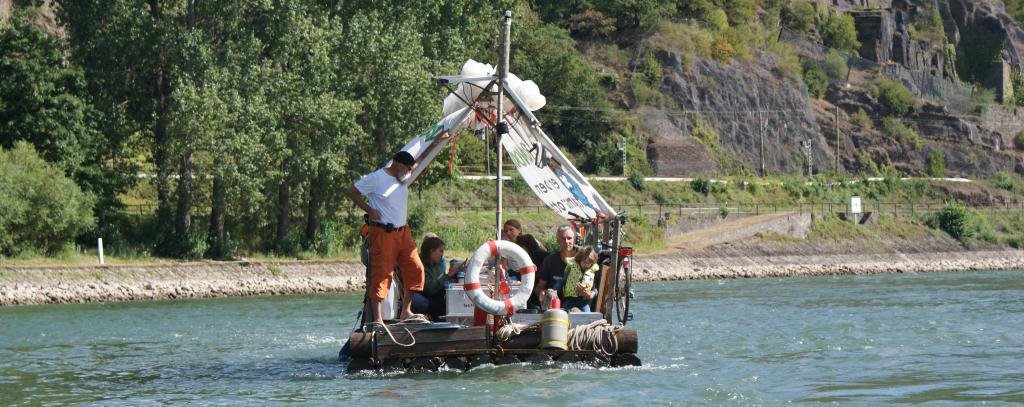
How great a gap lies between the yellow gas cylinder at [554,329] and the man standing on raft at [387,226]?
200 centimetres

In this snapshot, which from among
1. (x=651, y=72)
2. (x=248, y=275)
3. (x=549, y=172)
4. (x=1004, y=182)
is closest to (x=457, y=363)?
(x=549, y=172)

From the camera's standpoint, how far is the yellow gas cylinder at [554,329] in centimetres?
2242

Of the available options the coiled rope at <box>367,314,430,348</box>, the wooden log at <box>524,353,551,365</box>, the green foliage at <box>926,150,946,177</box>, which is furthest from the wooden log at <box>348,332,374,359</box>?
the green foliage at <box>926,150,946,177</box>

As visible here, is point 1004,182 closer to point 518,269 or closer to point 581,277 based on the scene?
point 581,277

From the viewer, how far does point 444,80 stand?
23406mm

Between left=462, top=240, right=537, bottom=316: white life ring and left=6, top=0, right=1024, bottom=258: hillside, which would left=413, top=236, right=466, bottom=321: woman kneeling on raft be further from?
left=6, top=0, right=1024, bottom=258: hillside

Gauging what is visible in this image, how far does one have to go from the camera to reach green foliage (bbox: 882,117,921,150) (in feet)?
425

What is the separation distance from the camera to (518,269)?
22.6 meters

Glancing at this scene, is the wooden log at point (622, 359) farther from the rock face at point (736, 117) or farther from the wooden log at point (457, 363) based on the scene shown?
the rock face at point (736, 117)

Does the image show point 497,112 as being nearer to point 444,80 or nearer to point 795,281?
point 444,80

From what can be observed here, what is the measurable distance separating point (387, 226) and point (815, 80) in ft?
381

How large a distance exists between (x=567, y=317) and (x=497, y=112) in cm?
390

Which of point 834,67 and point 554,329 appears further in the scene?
point 834,67

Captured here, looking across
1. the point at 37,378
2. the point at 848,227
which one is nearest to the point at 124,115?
the point at 37,378
